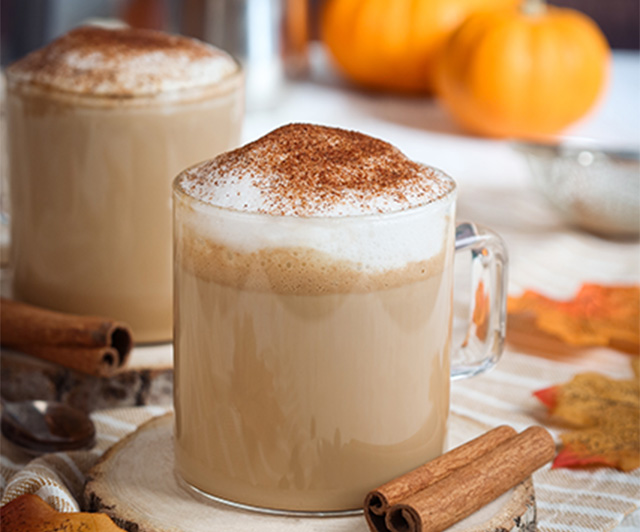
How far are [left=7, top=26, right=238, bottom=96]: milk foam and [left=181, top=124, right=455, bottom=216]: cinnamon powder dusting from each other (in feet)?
0.85

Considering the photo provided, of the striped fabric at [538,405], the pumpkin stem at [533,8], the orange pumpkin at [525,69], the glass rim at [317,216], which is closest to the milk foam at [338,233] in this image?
the glass rim at [317,216]

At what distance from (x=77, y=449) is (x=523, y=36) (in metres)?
1.45

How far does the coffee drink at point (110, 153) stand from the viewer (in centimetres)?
100

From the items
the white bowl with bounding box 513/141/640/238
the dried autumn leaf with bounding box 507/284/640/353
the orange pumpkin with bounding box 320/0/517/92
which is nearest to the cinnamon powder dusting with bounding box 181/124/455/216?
the dried autumn leaf with bounding box 507/284/640/353

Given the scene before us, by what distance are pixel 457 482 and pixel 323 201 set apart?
234 mm

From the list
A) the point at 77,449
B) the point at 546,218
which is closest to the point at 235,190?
the point at 77,449

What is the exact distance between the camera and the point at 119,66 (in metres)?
1.00

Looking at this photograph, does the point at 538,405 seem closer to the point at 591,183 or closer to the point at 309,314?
the point at 309,314

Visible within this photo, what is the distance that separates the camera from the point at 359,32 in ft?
7.75

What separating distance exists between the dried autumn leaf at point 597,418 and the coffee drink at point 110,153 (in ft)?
1.39

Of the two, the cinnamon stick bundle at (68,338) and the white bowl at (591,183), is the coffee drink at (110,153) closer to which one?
the cinnamon stick bundle at (68,338)

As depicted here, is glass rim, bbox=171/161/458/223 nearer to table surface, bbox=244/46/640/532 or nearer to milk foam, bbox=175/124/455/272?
milk foam, bbox=175/124/455/272

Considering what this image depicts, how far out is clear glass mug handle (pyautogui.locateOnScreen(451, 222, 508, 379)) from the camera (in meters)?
0.85

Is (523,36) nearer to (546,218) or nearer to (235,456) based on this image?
(546,218)
